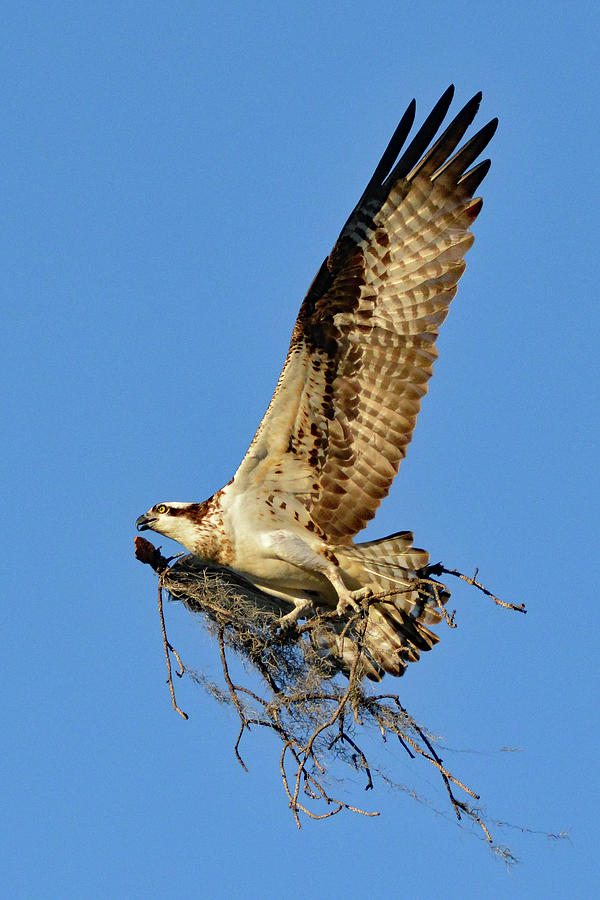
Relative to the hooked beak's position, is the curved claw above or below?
below

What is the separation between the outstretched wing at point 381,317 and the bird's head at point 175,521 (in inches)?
21.3

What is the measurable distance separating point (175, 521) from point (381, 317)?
203 cm

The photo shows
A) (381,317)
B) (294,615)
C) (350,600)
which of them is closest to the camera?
(350,600)

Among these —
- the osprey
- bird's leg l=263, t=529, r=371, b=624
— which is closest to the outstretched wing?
the osprey

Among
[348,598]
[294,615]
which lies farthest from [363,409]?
[294,615]

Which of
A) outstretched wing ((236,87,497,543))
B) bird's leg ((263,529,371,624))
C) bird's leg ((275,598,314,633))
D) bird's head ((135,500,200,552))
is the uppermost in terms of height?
outstretched wing ((236,87,497,543))

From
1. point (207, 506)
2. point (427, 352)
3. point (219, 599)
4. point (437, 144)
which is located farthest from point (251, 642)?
point (437, 144)

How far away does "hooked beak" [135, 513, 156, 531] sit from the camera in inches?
333

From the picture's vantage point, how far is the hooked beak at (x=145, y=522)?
846 cm

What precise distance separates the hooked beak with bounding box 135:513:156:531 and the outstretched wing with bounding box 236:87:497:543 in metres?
0.80

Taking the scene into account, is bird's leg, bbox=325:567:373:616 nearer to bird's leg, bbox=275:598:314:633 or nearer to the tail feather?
the tail feather

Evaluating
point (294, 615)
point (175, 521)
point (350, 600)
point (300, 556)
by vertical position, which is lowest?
point (350, 600)

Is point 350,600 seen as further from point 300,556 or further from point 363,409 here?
point 363,409

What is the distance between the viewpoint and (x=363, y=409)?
324 inches
